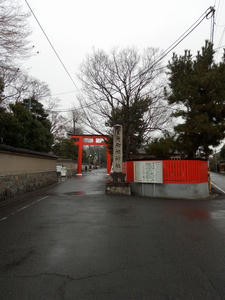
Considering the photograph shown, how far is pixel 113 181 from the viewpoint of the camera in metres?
12.8

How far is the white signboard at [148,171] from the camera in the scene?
1183cm

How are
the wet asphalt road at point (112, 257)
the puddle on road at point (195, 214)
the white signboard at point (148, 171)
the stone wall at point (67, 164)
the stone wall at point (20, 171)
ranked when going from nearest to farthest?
the wet asphalt road at point (112, 257)
the puddle on road at point (195, 214)
the stone wall at point (20, 171)
the white signboard at point (148, 171)
the stone wall at point (67, 164)

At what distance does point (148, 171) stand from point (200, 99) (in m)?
5.03

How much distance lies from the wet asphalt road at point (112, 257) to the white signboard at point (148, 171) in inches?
198

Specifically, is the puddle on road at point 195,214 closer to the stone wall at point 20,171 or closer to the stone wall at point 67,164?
the stone wall at point 20,171

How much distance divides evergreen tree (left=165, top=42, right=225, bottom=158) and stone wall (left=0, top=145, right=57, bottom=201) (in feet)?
31.1

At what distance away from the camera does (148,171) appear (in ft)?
40.3

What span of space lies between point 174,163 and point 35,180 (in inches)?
387

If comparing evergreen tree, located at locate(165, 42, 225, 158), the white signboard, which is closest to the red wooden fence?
the white signboard

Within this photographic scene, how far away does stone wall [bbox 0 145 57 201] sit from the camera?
11.1 meters

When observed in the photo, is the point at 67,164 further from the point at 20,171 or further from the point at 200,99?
the point at 200,99

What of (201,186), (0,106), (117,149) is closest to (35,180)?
(0,106)

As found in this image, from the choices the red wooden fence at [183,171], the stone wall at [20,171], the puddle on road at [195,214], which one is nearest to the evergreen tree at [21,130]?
the stone wall at [20,171]

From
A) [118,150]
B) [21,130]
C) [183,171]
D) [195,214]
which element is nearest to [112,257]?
[195,214]
